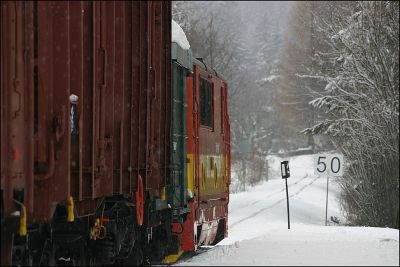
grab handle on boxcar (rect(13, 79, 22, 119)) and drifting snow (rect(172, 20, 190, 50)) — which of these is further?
drifting snow (rect(172, 20, 190, 50))

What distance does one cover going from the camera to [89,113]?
7.22m

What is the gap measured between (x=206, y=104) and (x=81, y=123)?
6.90m

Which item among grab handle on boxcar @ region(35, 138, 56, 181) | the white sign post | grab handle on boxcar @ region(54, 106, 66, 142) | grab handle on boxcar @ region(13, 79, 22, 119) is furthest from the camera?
the white sign post

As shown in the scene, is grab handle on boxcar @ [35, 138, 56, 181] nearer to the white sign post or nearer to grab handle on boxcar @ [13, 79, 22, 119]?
grab handle on boxcar @ [13, 79, 22, 119]

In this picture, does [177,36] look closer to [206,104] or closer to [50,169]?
[206,104]

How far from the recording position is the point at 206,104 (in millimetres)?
13695

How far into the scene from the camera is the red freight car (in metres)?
5.92

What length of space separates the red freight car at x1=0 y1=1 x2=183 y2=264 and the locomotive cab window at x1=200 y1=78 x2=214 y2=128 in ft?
9.46

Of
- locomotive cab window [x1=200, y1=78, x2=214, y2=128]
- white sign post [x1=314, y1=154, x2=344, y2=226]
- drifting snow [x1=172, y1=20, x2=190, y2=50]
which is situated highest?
drifting snow [x1=172, y1=20, x2=190, y2=50]

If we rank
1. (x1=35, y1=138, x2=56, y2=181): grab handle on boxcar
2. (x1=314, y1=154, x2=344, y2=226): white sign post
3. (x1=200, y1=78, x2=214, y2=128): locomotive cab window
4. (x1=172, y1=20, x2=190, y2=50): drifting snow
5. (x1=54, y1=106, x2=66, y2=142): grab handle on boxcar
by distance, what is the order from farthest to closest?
(x1=314, y1=154, x2=344, y2=226): white sign post
(x1=200, y1=78, x2=214, y2=128): locomotive cab window
(x1=172, y1=20, x2=190, y2=50): drifting snow
(x1=54, y1=106, x2=66, y2=142): grab handle on boxcar
(x1=35, y1=138, x2=56, y2=181): grab handle on boxcar

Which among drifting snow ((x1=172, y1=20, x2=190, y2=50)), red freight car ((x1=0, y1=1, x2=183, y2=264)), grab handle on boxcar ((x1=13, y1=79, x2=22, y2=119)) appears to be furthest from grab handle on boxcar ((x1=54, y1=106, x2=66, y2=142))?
drifting snow ((x1=172, y1=20, x2=190, y2=50))

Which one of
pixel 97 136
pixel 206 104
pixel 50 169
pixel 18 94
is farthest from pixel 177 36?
pixel 18 94

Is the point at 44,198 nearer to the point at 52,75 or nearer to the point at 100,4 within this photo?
the point at 52,75

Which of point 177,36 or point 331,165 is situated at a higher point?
point 177,36
